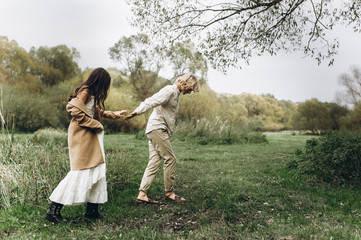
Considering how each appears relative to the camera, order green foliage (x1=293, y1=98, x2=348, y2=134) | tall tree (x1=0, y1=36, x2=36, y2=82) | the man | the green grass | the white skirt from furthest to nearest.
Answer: tall tree (x1=0, y1=36, x2=36, y2=82) → green foliage (x1=293, y1=98, x2=348, y2=134) → the man → the white skirt → the green grass

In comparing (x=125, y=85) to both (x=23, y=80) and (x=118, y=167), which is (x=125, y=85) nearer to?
(x=23, y=80)

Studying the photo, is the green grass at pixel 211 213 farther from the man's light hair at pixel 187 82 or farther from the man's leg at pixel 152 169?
the man's light hair at pixel 187 82

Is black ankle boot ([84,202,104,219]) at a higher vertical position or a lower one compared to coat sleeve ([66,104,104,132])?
lower

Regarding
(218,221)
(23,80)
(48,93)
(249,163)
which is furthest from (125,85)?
(218,221)

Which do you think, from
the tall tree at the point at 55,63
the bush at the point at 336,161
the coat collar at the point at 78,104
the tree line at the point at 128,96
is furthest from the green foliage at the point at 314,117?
the tall tree at the point at 55,63

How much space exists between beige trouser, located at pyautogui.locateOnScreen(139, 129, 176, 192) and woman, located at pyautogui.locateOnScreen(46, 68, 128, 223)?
1.01 m

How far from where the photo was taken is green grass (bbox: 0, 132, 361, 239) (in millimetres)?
3506

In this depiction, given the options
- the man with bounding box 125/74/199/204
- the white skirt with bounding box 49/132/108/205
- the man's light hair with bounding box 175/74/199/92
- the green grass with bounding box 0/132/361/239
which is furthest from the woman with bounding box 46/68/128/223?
the man's light hair with bounding box 175/74/199/92

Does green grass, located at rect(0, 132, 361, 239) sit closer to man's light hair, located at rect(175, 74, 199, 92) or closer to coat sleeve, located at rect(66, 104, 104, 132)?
coat sleeve, located at rect(66, 104, 104, 132)

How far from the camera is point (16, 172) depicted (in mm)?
4922

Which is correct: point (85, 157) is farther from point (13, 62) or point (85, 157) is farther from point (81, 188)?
point (13, 62)

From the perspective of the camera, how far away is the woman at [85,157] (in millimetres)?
3750

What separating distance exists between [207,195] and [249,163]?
4282 millimetres

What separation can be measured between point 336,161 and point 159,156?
381cm
